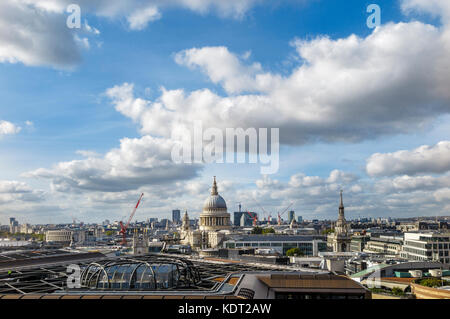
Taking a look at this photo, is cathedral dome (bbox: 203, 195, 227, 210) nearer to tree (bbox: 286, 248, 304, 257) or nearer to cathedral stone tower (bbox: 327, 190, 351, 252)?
tree (bbox: 286, 248, 304, 257)

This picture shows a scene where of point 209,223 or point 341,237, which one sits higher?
point 209,223

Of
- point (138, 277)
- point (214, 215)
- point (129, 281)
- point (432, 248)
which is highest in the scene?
point (214, 215)

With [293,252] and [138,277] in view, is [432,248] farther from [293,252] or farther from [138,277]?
[138,277]

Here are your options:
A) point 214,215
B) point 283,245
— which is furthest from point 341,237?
point 214,215

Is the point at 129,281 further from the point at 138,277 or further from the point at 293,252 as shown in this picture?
the point at 293,252

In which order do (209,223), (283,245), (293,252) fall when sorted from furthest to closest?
(209,223) < (283,245) < (293,252)

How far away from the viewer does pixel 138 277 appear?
104 feet

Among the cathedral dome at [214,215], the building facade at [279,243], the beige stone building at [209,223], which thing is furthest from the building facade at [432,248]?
the cathedral dome at [214,215]

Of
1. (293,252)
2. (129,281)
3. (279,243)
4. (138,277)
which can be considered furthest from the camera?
(279,243)

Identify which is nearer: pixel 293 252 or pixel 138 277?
pixel 138 277

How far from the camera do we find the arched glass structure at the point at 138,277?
31172mm

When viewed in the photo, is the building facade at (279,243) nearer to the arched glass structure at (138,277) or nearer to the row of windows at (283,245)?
the row of windows at (283,245)

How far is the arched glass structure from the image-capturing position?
31.2 meters
